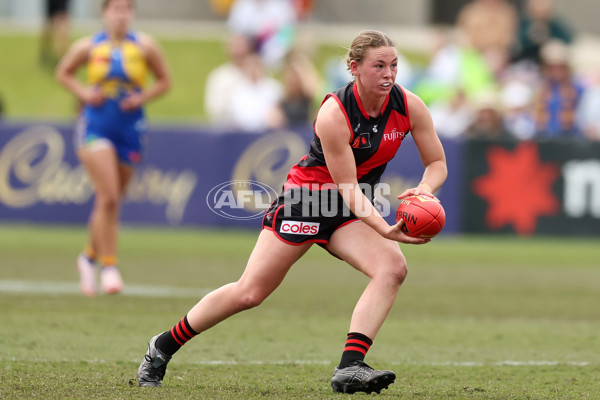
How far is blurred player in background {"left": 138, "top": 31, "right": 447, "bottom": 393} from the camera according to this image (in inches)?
239

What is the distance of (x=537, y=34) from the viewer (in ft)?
66.8

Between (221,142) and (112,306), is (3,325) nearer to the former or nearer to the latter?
(112,306)

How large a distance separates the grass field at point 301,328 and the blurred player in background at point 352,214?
28 centimetres

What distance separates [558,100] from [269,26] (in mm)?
7214

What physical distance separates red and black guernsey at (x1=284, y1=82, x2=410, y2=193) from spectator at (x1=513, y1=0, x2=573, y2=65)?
14.5 m

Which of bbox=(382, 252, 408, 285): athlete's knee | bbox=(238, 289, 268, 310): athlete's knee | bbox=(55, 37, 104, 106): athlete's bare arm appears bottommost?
bbox=(238, 289, 268, 310): athlete's knee

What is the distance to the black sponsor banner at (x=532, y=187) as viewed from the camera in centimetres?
1650

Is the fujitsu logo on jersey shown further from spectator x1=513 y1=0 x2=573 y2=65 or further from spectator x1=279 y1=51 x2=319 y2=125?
spectator x1=513 y1=0 x2=573 y2=65

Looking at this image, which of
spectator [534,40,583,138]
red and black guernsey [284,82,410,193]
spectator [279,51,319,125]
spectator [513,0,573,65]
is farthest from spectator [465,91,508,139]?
red and black guernsey [284,82,410,193]

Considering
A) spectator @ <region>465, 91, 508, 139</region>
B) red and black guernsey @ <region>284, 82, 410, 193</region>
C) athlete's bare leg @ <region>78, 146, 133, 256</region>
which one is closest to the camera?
red and black guernsey @ <region>284, 82, 410, 193</region>

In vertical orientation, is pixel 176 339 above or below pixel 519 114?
below

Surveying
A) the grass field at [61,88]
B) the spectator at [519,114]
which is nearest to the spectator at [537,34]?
the spectator at [519,114]

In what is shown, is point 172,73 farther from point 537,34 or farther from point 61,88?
point 537,34

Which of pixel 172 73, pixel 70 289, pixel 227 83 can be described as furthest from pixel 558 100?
pixel 172 73
